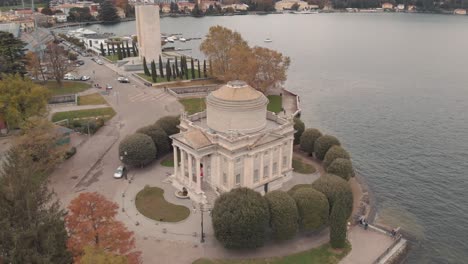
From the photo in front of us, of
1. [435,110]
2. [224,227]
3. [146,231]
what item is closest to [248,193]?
[224,227]

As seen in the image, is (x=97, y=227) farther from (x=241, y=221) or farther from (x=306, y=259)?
(x=306, y=259)

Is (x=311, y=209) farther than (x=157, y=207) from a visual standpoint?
No

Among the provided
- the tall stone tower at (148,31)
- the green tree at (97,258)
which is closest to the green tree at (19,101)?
the green tree at (97,258)

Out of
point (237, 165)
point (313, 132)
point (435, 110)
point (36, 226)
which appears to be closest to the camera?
point (36, 226)

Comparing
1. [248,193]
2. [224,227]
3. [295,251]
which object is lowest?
[295,251]

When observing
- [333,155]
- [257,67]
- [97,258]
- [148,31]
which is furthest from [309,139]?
[148,31]

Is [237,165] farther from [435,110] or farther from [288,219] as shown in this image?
[435,110]
